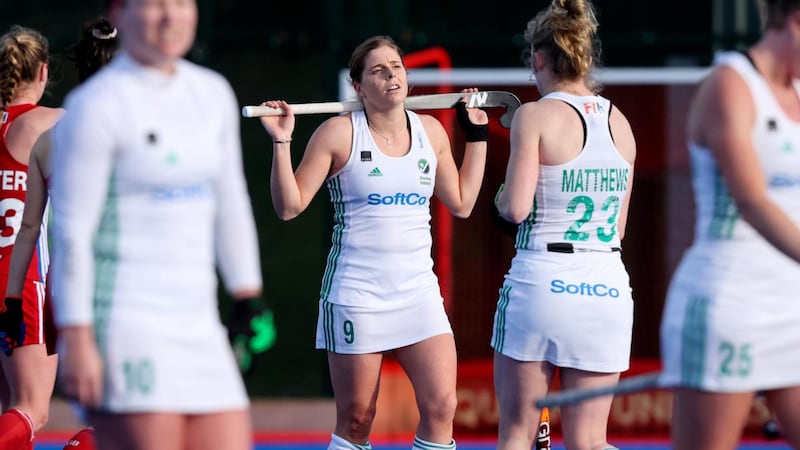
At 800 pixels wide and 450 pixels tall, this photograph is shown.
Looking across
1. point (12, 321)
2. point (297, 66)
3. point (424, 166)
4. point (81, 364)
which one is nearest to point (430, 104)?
point (424, 166)

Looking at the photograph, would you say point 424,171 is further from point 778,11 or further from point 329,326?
point 778,11

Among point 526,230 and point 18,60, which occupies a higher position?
point 18,60

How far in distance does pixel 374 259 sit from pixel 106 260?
185cm

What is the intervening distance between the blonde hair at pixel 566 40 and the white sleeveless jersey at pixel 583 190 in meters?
0.09

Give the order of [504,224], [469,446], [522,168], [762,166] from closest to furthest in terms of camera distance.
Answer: [762,166]
[522,168]
[504,224]
[469,446]

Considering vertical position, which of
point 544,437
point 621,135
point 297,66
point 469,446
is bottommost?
point 469,446

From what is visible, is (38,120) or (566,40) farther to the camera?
(38,120)

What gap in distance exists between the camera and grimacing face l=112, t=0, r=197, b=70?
343 cm

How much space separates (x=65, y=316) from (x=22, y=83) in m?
2.21

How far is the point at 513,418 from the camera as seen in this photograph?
4672mm

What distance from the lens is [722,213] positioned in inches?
139

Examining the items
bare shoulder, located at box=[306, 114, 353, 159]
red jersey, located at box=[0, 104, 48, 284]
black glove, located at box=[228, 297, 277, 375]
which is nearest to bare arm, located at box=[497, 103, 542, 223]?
bare shoulder, located at box=[306, 114, 353, 159]

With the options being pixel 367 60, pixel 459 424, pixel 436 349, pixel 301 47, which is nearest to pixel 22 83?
pixel 367 60

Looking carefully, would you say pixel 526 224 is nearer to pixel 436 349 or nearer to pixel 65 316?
pixel 436 349
